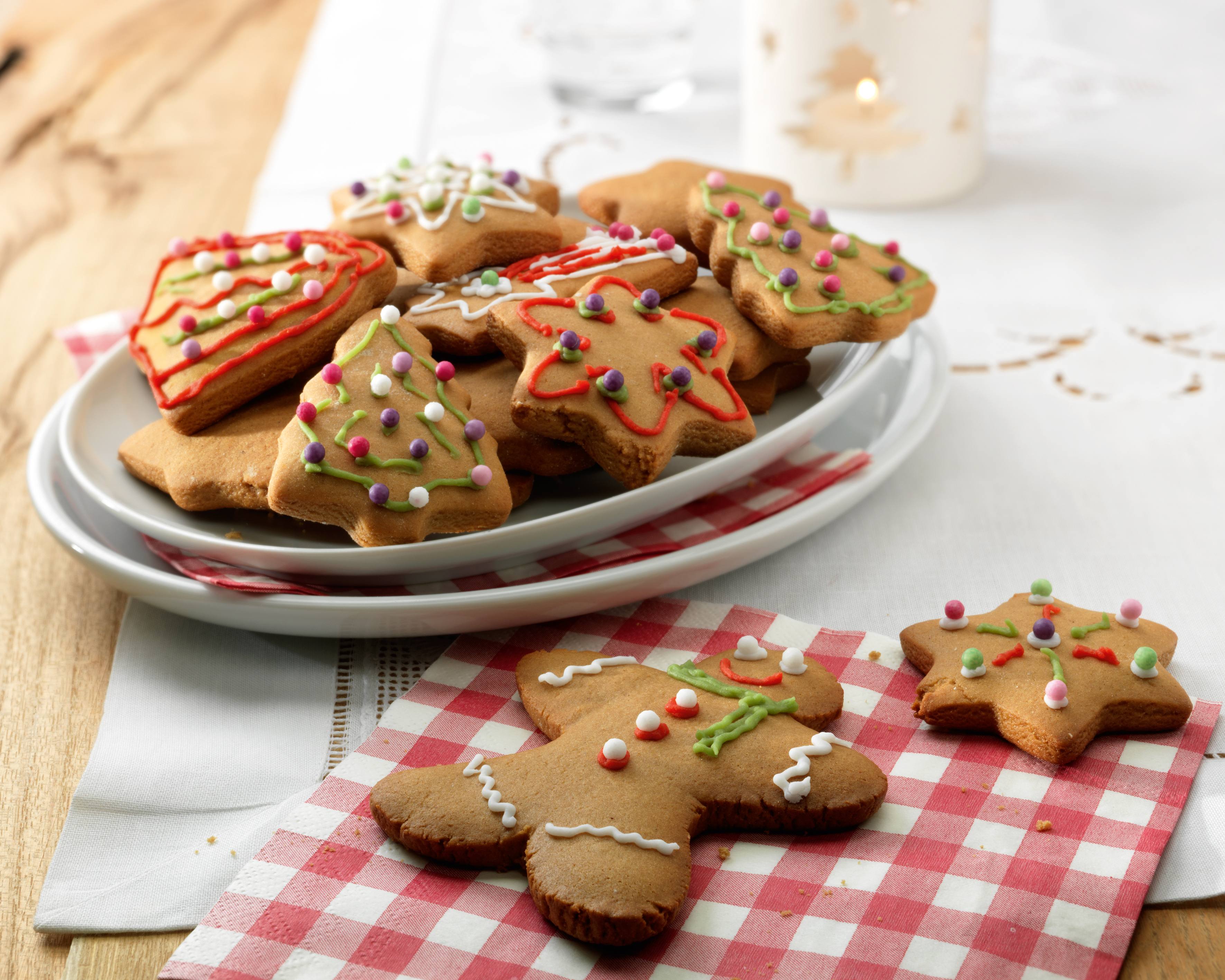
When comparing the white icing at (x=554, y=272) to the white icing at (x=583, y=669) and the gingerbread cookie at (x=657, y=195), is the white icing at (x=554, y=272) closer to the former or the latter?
the gingerbread cookie at (x=657, y=195)

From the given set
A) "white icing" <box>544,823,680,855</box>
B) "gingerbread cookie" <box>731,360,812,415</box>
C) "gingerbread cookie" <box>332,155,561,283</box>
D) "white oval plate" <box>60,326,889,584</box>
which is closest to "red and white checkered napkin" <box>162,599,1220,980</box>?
"white icing" <box>544,823,680,855</box>

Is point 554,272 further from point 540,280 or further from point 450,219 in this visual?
point 450,219

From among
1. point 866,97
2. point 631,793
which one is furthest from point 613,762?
point 866,97

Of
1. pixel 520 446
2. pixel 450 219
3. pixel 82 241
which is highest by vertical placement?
pixel 450 219

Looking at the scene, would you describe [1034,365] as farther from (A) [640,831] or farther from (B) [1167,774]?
Result: (A) [640,831]

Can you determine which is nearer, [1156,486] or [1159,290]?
[1156,486]

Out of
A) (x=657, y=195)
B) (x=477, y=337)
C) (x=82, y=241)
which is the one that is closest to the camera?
(x=477, y=337)

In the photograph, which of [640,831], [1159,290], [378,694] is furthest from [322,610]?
[1159,290]
